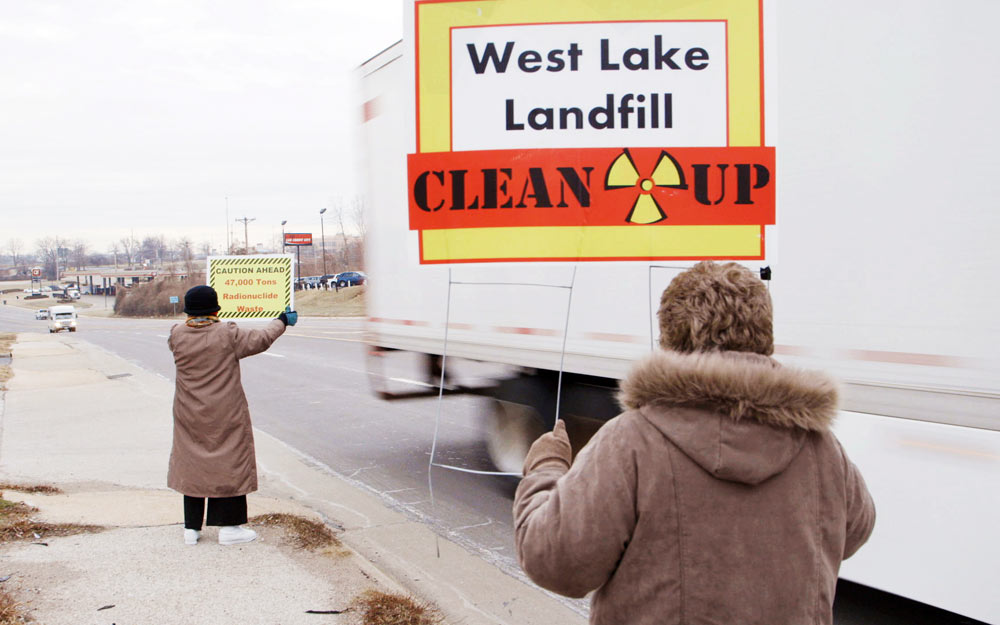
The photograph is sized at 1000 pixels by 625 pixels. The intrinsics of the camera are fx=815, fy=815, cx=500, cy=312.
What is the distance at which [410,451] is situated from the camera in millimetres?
8914

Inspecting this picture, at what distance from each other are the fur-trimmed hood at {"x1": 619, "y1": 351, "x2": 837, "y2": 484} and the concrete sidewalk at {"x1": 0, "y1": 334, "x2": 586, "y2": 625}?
290cm

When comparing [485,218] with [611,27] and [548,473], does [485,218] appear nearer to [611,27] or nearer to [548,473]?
[611,27]

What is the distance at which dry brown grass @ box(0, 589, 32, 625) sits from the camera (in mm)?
3826

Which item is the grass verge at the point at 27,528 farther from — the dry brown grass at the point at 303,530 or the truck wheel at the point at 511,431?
the truck wheel at the point at 511,431

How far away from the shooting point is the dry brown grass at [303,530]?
525 cm

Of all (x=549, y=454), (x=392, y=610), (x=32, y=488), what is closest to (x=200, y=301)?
(x=392, y=610)

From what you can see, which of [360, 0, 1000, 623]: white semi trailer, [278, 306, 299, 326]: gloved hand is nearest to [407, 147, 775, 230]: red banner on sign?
[360, 0, 1000, 623]: white semi trailer

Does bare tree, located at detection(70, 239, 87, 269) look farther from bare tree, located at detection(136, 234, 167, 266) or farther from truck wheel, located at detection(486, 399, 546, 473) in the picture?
truck wheel, located at detection(486, 399, 546, 473)

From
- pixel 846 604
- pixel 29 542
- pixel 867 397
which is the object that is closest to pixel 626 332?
pixel 867 397

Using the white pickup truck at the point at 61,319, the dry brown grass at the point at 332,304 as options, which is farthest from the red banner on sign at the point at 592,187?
the white pickup truck at the point at 61,319

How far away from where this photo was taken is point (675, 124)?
2832 millimetres

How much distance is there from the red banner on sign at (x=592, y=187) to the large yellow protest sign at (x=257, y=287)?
2.88 m

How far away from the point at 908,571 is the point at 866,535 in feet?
6.61

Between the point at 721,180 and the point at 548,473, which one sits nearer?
the point at 548,473
